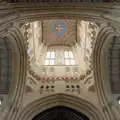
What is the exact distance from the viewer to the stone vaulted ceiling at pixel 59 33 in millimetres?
23469

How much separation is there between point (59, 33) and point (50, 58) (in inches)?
171

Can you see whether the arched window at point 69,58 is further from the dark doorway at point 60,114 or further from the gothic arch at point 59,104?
the gothic arch at point 59,104

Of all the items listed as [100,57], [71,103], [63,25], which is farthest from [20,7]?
[63,25]

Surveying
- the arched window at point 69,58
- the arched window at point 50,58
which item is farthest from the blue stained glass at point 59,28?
the arched window at point 69,58

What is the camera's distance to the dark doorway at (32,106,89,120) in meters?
16.2

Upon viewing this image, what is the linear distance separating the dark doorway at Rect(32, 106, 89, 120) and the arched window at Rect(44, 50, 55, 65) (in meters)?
5.53

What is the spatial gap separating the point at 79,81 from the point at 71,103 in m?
2.24

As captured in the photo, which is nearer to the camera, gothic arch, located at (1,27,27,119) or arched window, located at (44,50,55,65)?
gothic arch, located at (1,27,27,119)

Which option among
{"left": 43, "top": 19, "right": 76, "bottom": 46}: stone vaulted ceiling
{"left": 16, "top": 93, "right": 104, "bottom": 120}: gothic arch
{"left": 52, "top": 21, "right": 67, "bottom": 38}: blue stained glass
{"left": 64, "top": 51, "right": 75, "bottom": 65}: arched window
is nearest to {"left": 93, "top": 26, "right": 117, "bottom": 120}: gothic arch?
{"left": 16, "top": 93, "right": 104, "bottom": 120}: gothic arch

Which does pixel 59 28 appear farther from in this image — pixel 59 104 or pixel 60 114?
pixel 59 104

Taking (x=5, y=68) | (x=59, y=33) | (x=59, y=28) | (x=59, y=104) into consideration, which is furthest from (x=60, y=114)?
(x=59, y=28)

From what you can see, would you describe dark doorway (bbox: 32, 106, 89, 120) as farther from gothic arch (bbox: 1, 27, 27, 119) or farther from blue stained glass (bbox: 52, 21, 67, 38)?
blue stained glass (bbox: 52, 21, 67, 38)

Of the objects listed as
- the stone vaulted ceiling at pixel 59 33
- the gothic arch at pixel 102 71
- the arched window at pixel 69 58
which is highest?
the stone vaulted ceiling at pixel 59 33

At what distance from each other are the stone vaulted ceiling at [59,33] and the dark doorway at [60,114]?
31.8 ft
